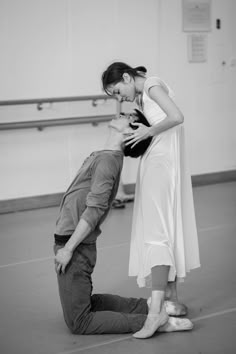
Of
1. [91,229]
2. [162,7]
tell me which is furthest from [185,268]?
[162,7]

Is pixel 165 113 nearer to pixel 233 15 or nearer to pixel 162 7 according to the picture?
pixel 162 7

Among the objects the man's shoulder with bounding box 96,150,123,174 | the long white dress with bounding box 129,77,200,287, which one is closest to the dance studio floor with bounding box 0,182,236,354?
the long white dress with bounding box 129,77,200,287

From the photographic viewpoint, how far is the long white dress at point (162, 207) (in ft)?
9.24

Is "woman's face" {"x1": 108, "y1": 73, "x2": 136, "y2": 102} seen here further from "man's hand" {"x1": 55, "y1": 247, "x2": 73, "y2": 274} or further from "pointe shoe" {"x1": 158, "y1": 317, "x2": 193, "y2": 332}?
"pointe shoe" {"x1": 158, "y1": 317, "x2": 193, "y2": 332}

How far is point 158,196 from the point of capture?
2.83 m

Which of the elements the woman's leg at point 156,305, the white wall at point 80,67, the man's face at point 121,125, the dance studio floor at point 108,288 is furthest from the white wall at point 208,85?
the woman's leg at point 156,305

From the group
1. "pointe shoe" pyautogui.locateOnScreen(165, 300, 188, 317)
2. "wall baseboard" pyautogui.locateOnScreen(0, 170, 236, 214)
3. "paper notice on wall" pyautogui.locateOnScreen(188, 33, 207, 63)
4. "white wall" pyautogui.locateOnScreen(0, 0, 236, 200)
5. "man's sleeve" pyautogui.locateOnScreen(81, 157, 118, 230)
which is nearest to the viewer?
"man's sleeve" pyautogui.locateOnScreen(81, 157, 118, 230)

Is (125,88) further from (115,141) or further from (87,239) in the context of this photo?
(87,239)

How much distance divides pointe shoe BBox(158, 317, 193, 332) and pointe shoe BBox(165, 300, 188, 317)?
0.47 feet

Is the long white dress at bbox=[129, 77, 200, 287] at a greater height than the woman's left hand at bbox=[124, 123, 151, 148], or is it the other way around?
the woman's left hand at bbox=[124, 123, 151, 148]

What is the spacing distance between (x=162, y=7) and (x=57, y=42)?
4.17 ft

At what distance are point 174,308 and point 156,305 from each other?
1.01 ft

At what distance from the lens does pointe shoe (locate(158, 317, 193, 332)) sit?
2.84m

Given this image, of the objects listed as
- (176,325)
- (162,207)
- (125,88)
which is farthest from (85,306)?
(125,88)
